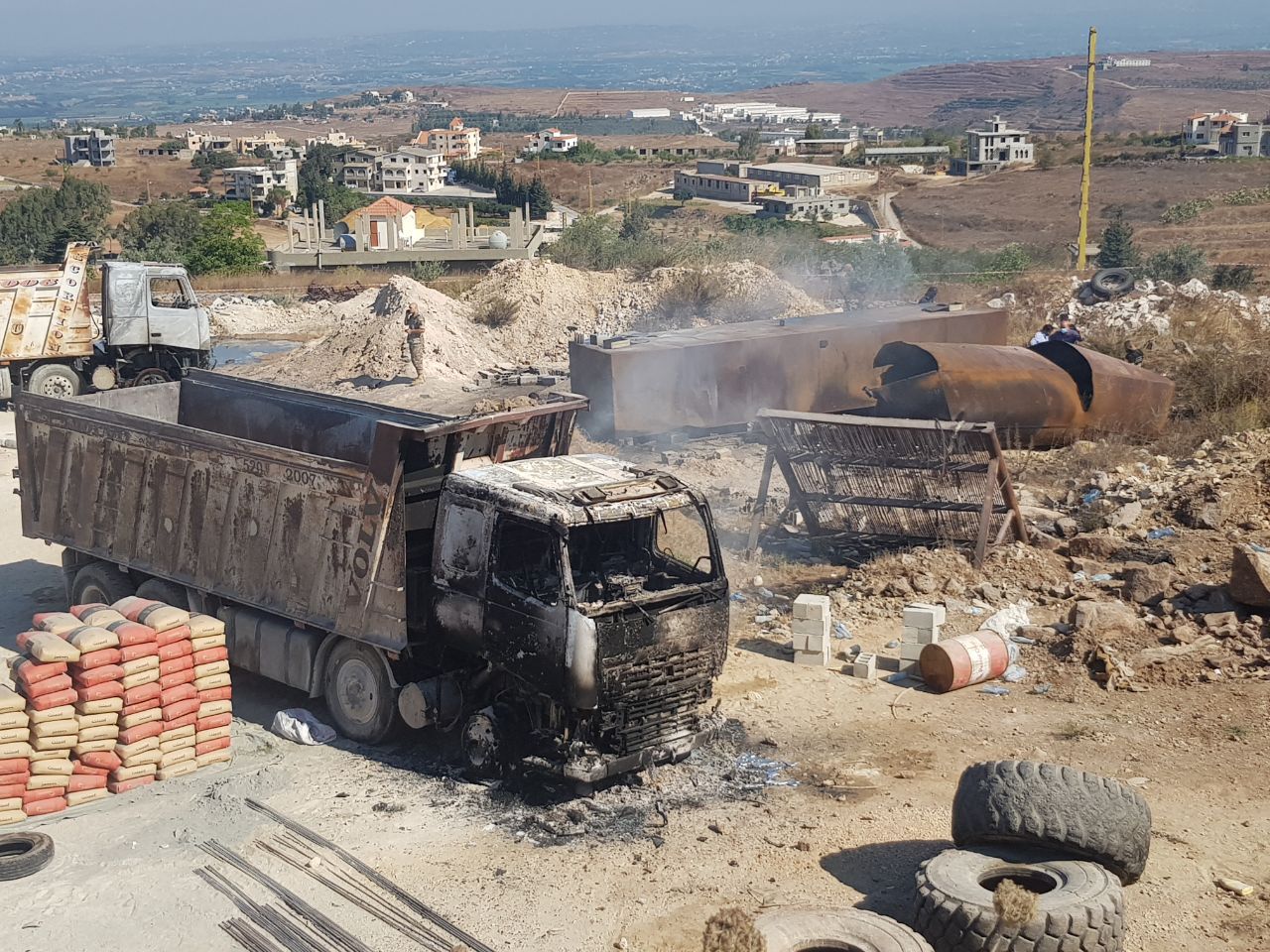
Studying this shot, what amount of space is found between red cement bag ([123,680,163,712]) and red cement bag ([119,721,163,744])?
16cm

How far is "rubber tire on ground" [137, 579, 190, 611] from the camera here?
10.7 meters

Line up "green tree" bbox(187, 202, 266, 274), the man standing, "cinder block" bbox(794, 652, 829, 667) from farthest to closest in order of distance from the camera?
"green tree" bbox(187, 202, 266, 274)
the man standing
"cinder block" bbox(794, 652, 829, 667)

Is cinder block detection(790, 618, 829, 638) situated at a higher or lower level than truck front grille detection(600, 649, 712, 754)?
lower

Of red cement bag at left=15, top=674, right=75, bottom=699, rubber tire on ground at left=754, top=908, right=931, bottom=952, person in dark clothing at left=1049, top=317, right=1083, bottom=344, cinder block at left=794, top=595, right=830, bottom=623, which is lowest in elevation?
rubber tire on ground at left=754, top=908, right=931, bottom=952

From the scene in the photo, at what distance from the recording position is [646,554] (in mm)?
8867

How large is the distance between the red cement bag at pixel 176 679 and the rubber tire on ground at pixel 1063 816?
504cm

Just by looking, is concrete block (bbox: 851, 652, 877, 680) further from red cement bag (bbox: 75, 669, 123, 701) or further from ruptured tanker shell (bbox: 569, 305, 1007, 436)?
ruptured tanker shell (bbox: 569, 305, 1007, 436)

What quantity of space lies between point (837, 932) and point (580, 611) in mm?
2354

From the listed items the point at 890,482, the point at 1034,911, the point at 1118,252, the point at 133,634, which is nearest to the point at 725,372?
the point at 890,482

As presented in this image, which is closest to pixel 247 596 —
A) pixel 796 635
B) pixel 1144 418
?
pixel 796 635

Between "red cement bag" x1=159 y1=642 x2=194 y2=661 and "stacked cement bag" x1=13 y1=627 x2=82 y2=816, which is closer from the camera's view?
"stacked cement bag" x1=13 y1=627 x2=82 y2=816

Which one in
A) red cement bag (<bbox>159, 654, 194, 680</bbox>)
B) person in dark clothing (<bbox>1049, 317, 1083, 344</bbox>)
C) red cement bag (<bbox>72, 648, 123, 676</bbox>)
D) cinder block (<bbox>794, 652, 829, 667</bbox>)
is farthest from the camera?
person in dark clothing (<bbox>1049, 317, 1083, 344</bbox>)

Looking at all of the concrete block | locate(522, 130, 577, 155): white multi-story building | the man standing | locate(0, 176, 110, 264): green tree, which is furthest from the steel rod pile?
locate(522, 130, 577, 155): white multi-story building

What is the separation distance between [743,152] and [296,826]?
140 meters
